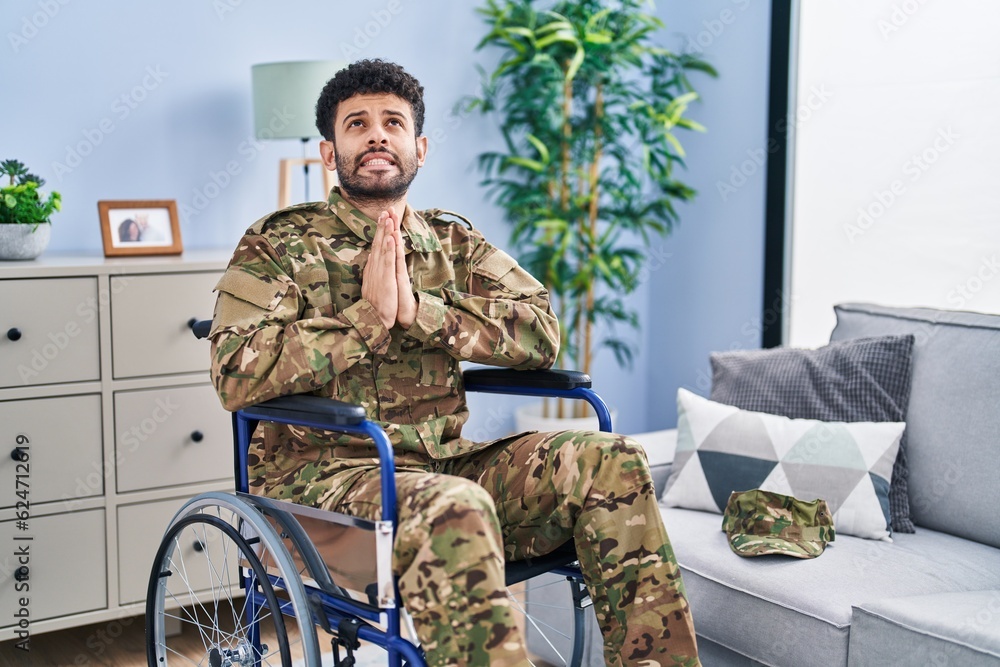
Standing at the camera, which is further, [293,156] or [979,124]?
[293,156]

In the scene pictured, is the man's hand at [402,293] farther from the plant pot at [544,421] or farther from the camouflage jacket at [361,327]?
the plant pot at [544,421]

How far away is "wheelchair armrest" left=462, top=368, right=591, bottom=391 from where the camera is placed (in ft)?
6.36

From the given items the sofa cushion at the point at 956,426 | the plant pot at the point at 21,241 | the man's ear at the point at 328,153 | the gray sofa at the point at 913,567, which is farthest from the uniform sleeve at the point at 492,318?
the plant pot at the point at 21,241

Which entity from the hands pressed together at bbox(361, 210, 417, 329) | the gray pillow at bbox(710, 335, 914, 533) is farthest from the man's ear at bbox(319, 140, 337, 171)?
the gray pillow at bbox(710, 335, 914, 533)

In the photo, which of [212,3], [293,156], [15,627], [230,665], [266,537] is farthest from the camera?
[293,156]

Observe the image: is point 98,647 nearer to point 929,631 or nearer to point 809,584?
point 809,584

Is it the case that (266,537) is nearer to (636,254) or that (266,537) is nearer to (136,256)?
(136,256)

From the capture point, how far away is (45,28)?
8.88 feet

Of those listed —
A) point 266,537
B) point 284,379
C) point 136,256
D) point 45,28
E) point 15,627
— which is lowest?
point 15,627

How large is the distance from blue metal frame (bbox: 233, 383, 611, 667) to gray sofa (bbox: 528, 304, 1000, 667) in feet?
1.29

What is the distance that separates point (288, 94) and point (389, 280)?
1160mm

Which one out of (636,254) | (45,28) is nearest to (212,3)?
(45,28)

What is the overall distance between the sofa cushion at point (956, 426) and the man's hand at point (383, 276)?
1.25 m

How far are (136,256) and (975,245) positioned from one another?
221 centimetres
